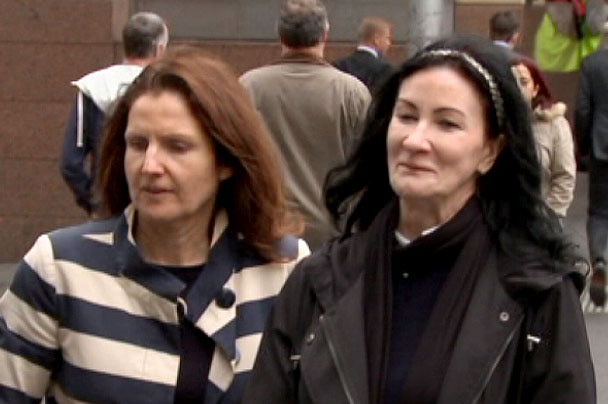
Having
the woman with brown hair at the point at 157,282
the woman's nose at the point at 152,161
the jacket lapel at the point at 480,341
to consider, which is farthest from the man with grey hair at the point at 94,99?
the jacket lapel at the point at 480,341

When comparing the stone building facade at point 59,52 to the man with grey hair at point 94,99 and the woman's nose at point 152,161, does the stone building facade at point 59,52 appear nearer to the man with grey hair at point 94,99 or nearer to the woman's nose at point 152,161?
the man with grey hair at point 94,99

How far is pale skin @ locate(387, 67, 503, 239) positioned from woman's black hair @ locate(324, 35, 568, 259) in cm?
4

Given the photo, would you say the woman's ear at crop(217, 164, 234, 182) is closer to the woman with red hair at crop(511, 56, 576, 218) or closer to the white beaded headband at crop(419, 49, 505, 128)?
the white beaded headband at crop(419, 49, 505, 128)

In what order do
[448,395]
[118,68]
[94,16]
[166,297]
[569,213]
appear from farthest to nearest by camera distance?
[569,213], [94,16], [118,68], [166,297], [448,395]

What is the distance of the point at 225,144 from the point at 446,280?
0.75m

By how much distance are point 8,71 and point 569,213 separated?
4.75 metres

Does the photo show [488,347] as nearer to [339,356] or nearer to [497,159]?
[339,356]

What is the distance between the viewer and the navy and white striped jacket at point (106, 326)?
3383mm

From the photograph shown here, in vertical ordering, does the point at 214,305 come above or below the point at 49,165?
above

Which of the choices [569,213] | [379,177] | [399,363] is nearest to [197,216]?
[379,177]

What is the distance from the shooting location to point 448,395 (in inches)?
111

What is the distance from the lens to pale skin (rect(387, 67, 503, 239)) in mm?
2957

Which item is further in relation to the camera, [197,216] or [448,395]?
[197,216]

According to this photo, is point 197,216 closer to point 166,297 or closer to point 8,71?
point 166,297
